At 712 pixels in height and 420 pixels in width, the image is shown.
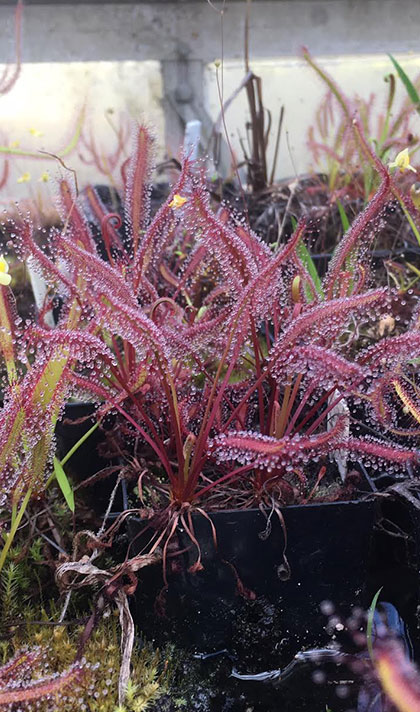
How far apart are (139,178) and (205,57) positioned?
131cm

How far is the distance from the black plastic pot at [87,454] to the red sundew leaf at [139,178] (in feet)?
1.01

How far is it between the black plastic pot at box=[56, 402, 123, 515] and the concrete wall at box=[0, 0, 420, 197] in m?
1.08

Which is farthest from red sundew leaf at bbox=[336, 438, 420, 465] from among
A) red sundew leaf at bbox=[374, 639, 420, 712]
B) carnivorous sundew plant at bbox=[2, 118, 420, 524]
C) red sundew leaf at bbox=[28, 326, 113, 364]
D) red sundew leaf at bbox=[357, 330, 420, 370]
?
red sundew leaf at bbox=[28, 326, 113, 364]

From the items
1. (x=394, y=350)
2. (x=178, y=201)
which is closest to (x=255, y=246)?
(x=178, y=201)

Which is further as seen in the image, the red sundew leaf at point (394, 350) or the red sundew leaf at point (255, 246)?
the red sundew leaf at point (255, 246)

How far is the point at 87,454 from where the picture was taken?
1.09m

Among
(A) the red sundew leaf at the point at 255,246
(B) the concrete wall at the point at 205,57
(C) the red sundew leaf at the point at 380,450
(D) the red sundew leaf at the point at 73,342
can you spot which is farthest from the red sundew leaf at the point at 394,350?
(B) the concrete wall at the point at 205,57

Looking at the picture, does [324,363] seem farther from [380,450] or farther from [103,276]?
[103,276]

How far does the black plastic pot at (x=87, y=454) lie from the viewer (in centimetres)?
105

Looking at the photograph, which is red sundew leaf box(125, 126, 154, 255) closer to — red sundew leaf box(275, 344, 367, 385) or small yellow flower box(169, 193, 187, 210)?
small yellow flower box(169, 193, 187, 210)

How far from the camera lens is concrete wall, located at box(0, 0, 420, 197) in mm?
1920

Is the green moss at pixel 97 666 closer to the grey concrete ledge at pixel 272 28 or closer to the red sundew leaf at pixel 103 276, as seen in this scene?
the red sundew leaf at pixel 103 276

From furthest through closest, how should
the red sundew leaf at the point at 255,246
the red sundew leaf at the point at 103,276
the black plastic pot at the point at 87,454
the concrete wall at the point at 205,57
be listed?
the concrete wall at the point at 205,57 → the black plastic pot at the point at 87,454 → the red sundew leaf at the point at 255,246 → the red sundew leaf at the point at 103,276

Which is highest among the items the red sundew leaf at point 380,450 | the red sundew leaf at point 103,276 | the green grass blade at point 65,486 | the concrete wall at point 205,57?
the concrete wall at point 205,57
